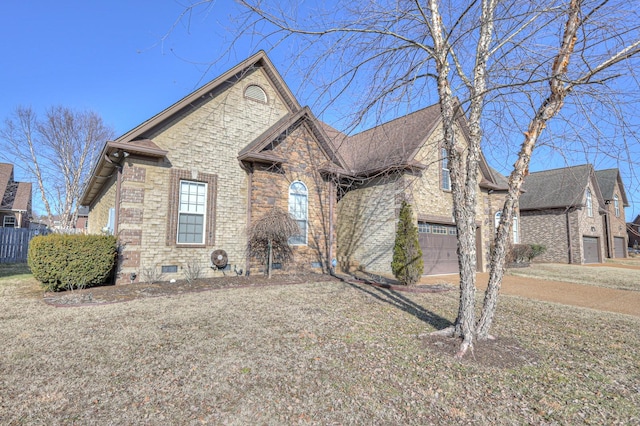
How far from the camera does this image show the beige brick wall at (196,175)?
9469 millimetres

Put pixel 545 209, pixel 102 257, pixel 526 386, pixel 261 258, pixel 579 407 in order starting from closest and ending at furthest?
pixel 579 407 → pixel 526 386 → pixel 102 257 → pixel 261 258 → pixel 545 209

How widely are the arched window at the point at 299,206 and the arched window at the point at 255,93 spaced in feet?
11.7

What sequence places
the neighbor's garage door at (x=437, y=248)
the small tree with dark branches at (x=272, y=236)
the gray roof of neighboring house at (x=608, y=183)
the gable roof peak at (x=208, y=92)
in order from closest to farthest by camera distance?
the gable roof peak at (x=208, y=92) < the small tree with dark branches at (x=272, y=236) < the neighbor's garage door at (x=437, y=248) < the gray roof of neighboring house at (x=608, y=183)

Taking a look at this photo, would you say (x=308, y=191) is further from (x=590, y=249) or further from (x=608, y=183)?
(x=608, y=183)

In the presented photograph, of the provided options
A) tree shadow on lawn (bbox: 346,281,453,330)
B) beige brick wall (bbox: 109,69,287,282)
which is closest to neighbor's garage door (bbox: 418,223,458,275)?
tree shadow on lawn (bbox: 346,281,453,330)

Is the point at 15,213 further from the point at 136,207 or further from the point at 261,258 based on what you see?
the point at 261,258

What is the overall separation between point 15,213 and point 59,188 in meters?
5.59

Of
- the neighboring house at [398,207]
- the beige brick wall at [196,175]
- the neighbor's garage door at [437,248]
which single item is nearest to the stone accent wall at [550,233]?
the neighboring house at [398,207]

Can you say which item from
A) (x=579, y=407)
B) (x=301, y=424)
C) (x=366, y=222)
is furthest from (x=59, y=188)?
(x=579, y=407)

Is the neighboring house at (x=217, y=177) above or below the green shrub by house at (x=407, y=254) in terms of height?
above

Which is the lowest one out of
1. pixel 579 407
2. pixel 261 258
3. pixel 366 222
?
pixel 579 407

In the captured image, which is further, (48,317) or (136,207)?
(136,207)

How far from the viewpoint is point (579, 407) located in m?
3.17

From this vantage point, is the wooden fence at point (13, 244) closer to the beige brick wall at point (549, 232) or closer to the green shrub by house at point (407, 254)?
the green shrub by house at point (407, 254)
